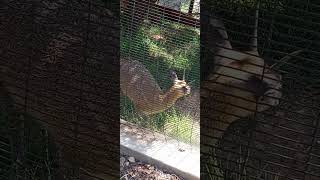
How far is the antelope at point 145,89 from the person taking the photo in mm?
1987

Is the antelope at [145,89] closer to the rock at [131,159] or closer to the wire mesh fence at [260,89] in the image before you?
the rock at [131,159]

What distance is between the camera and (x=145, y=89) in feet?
6.72

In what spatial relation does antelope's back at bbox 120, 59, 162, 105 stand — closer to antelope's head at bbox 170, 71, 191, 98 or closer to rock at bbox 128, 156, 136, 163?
antelope's head at bbox 170, 71, 191, 98

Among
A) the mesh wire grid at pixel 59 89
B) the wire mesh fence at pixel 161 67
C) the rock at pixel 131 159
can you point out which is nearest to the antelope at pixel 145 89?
the wire mesh fence at pixel 161 67

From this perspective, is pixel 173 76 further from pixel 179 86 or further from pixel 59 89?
pixel 59 89

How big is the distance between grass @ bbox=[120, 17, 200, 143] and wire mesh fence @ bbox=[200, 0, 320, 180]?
1.07ft

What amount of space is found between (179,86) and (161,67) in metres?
0.10

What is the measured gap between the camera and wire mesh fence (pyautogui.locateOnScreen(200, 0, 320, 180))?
137cm

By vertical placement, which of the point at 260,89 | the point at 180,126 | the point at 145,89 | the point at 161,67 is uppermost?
the point at 260,89

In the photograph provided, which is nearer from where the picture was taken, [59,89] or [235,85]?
[235,85]

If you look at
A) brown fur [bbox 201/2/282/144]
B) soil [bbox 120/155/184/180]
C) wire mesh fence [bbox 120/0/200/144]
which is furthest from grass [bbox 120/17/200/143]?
brown fur [bbox 201/2/282/144]

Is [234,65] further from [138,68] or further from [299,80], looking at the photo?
[138,68]

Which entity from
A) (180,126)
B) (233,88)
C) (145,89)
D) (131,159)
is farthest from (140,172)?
(233,88)

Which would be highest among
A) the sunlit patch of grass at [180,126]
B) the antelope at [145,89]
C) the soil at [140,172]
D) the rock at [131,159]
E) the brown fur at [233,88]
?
the brown fur at [233,88]
